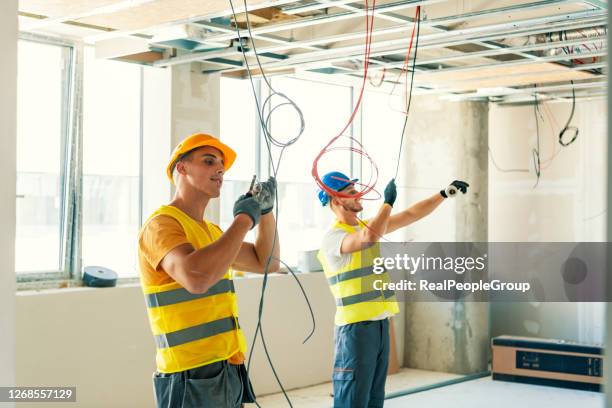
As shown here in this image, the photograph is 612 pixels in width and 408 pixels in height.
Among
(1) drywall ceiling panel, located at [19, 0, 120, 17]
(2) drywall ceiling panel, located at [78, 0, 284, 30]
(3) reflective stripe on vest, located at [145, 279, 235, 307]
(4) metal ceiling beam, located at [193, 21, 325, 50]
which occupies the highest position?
(4) metal ceiling beam, located at [193, 21, 325, 50]

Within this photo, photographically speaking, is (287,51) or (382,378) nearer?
(382,378)

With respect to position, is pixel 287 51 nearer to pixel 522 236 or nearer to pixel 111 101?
pixel 111 101

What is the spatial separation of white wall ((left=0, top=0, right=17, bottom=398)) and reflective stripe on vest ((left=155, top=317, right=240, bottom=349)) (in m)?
0.44

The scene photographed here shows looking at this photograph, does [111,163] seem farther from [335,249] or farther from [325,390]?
[325,390]

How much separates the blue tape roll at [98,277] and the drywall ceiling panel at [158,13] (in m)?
1.50

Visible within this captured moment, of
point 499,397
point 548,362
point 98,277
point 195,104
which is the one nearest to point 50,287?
point 98,277

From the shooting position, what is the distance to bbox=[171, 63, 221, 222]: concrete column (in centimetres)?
517

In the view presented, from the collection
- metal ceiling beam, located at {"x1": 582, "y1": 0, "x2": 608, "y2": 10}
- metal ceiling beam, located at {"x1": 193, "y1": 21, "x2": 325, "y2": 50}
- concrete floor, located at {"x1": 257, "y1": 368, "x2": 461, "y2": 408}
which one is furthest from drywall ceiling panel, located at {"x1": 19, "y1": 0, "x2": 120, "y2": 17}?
concrete floor, located at {"x1": 257, "y1": 368, "x2": 461, "y2": 408}

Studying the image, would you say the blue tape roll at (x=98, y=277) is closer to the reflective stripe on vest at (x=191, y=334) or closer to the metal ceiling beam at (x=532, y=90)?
the reflective stripe on vest at (x=191, y=334)

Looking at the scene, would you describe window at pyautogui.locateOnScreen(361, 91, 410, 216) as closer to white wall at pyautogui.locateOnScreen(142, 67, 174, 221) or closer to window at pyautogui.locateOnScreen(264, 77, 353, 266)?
window at pyautogui.locateOnScreen(264, 77, 353, 266)

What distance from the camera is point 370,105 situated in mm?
7230

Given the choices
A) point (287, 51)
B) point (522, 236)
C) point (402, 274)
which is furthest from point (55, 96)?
point (522, 236)

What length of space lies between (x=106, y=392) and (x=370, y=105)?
12.0 ft

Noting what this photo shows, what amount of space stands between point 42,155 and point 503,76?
10.5 feet
